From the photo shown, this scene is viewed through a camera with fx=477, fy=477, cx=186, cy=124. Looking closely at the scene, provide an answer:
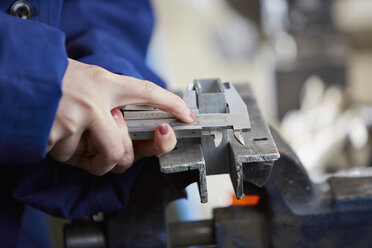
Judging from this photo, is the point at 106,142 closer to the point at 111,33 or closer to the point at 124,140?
the point at 124,140

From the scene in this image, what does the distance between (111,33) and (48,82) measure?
0.36 meters

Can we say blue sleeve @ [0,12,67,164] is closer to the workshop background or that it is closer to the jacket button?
the jacket button

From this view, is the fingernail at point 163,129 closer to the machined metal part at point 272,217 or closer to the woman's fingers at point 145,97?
the woman's fingers at point 145,97

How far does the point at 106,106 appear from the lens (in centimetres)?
53

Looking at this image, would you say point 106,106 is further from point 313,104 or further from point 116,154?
point 313,104

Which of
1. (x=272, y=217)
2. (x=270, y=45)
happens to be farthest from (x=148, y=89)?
(x=270, y=45)

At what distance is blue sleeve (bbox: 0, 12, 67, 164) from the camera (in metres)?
0.48

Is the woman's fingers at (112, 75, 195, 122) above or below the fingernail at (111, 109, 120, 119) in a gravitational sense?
above

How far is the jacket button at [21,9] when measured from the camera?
1.95 feet

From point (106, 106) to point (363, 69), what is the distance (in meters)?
3.30

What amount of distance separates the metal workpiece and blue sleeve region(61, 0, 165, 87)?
0.31 feet

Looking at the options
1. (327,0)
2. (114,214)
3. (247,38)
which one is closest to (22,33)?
(114,214)

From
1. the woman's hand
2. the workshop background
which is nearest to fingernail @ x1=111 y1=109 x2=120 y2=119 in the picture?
the woman's hand

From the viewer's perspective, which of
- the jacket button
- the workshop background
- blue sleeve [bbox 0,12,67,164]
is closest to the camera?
blue sleeve [bbox 0,12,67,164]
